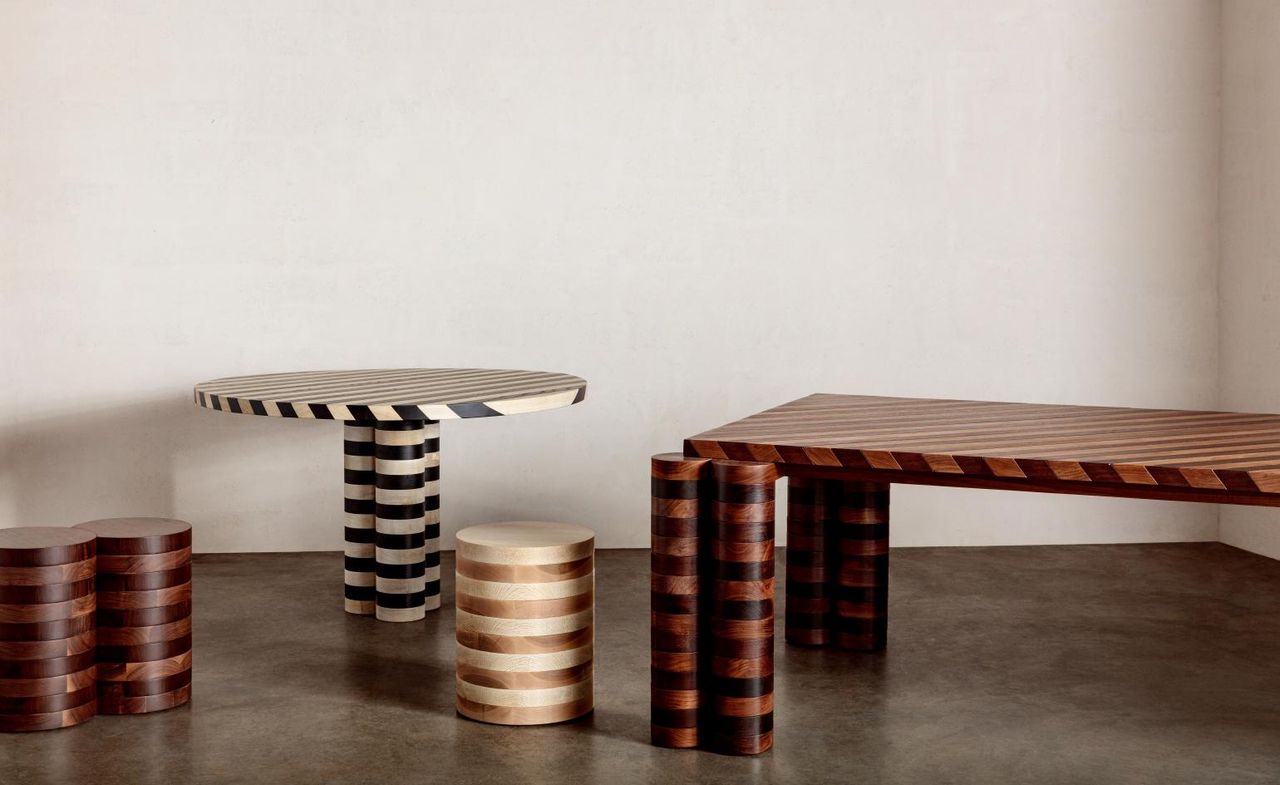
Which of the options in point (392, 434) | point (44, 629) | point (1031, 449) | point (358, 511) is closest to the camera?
point (1031, 449)

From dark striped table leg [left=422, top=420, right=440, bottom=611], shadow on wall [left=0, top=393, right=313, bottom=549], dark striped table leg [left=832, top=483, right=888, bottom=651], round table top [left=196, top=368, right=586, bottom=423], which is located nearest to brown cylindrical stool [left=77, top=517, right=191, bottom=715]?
round table top [left=196, top=368, right=586, bottom=423]

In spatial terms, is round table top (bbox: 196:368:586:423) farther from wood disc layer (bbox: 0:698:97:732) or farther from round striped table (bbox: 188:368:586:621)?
wood disc layer (bbox: 0:698:97:732)

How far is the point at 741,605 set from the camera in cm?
259

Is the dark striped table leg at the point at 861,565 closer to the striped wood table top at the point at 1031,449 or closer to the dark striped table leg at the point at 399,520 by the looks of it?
the striped wood table top at the point at 1031,449

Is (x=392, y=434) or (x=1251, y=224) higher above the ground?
(x=1251, y=224)

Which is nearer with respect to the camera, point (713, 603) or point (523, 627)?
point (713, 603)

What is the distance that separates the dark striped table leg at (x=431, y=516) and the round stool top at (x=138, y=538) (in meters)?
1.05

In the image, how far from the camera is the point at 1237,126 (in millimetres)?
4797

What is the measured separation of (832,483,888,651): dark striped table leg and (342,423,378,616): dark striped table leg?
139 cm

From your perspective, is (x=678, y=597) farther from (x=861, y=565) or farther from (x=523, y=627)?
(x=861, y=565)

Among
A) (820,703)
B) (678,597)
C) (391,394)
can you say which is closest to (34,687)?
(391,394)

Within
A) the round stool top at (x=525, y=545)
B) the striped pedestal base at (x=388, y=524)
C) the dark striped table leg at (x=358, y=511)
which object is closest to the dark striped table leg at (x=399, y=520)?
the striped pedestal base at (x=388, y=524)

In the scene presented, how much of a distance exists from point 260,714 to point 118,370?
2.11m

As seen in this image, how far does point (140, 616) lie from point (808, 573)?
167cm
